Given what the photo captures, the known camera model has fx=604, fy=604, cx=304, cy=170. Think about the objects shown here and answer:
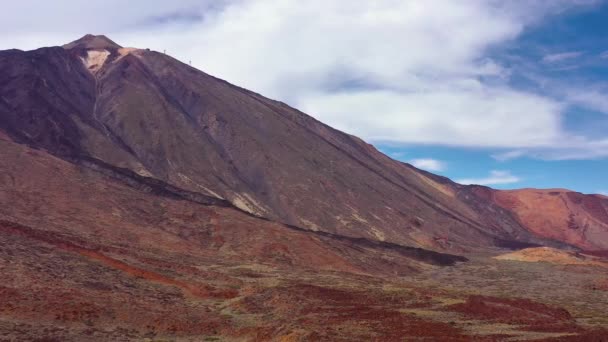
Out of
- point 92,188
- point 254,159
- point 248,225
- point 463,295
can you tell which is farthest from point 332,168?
point 463,295

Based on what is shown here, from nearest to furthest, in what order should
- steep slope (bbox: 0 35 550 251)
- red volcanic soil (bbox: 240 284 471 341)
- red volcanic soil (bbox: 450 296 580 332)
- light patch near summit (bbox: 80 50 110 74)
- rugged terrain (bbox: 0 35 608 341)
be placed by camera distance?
red volcanic soil (bbox: 240 284 471 341)
rugged terrain (bbox: 0 35 608 341)
red volcanic soil (bbox: 450 296 580 332)
steep slope (bbox: 0 35 550 251)
light patch near summit (bbox: 80 50 110 74)

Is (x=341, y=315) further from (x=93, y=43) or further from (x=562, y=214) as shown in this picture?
(x=562, y=214)

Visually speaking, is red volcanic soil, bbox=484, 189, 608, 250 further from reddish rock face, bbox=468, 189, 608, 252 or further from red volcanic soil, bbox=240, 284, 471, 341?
red volcanic soil, bbox=240, 284, 471, 341

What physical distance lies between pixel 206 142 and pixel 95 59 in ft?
128

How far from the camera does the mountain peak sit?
124000 millimetres

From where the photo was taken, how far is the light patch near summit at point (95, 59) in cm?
11631

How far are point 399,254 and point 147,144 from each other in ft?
133

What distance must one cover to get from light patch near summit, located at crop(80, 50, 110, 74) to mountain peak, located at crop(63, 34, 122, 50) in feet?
5.61

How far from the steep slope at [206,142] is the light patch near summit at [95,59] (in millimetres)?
275

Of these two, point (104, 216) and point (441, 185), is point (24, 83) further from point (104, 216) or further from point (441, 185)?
point (441, 185)

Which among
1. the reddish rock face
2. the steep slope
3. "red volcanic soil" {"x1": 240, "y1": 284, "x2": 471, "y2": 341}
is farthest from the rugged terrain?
the reddish rock face

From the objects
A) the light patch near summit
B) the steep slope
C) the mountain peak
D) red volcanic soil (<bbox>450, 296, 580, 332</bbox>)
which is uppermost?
the mountain peak

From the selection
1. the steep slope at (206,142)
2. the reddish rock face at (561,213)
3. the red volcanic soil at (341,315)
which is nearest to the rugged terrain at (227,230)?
the red volcanic soil at (341,315)

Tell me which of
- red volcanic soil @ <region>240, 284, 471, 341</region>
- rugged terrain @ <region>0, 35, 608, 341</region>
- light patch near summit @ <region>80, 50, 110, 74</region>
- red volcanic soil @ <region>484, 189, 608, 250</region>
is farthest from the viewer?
red volcanic soil @ <region>484, 189, 608, 250</region>
